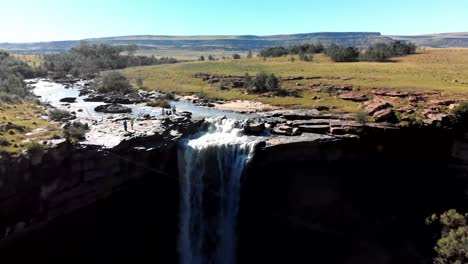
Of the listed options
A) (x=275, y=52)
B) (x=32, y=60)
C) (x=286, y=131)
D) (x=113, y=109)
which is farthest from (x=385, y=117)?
(x=32, y=60)

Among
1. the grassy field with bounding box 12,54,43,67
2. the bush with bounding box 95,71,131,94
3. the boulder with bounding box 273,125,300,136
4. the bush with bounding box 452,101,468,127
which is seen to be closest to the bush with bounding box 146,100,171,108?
the bush with bounding box 95,71,131,94

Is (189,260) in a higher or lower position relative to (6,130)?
lower

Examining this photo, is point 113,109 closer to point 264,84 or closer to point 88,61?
point 264,84

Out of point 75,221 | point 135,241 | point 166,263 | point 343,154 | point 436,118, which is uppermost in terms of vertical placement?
point 436,118

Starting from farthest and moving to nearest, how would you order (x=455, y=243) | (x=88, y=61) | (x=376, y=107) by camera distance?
(x=88, y=61) < (x=376, y=107) < (x=455, y=243)

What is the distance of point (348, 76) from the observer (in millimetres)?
62500

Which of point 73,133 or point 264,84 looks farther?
point 264,84

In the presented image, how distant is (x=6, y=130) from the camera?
29.1m

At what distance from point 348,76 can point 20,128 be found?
48694 millimetres

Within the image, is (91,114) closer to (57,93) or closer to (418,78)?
(57,93)

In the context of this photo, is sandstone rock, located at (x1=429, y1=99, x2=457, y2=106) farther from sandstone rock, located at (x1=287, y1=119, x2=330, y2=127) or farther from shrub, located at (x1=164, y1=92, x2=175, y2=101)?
shrub, located at (x1=164, y1=92, x2=175, y2=101)

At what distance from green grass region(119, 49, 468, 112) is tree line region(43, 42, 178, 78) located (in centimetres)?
1173

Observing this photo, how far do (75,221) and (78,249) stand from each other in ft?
8.44

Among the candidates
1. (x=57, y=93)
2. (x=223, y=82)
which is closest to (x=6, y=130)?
(x=57, y=93)
